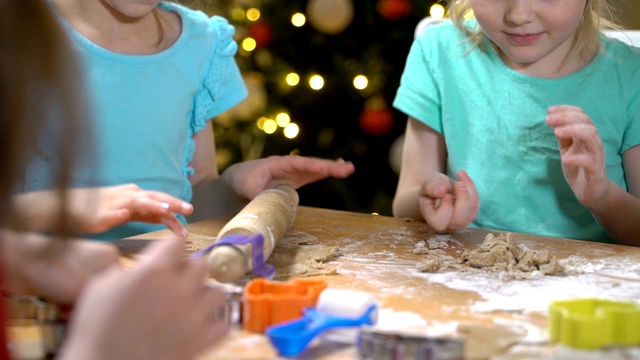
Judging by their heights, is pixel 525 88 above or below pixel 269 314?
above

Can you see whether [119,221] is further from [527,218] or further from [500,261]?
[527,218]

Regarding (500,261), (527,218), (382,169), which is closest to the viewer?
(500,261)

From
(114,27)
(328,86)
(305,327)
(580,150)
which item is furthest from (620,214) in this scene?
(328,86)

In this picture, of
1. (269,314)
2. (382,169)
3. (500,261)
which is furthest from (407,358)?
(382,169)

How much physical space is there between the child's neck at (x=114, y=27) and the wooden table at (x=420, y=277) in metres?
0.44

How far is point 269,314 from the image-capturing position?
2.88 ft

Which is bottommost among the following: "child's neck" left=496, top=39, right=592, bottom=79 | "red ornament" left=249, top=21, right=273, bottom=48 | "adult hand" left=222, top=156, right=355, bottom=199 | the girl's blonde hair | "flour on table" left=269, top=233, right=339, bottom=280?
"flour on table" left=269, top=233, right=339, bottom=280

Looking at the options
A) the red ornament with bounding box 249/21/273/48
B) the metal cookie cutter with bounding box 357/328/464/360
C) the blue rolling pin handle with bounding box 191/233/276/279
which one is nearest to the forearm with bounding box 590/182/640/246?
the blue rolling pin handle with bounding box 191/233/276/279

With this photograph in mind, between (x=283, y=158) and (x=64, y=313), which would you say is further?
(x=283, y=158)

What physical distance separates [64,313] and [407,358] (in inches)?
14.5

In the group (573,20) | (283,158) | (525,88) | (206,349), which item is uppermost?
(573,20)

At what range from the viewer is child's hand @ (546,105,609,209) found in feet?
4.44

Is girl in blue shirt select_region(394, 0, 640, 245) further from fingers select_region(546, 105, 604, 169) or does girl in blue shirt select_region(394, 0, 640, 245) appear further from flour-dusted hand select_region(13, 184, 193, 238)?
flour-dusted hand select_region(13, 184, 193, 238)

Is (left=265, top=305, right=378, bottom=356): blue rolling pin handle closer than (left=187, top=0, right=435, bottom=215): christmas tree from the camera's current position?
Yes
